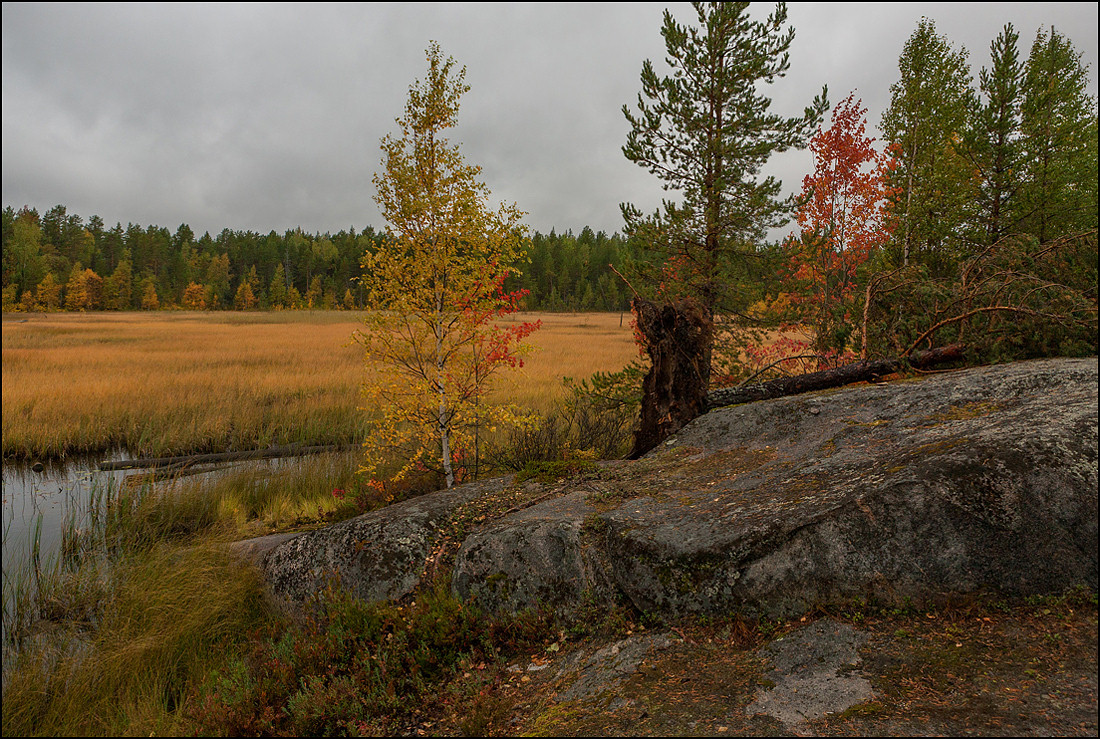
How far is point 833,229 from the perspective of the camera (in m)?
15.6

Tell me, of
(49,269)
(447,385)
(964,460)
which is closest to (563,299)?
(49,269)

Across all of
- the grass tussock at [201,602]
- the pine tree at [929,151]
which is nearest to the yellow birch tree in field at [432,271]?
the grass tussock at [201,602]

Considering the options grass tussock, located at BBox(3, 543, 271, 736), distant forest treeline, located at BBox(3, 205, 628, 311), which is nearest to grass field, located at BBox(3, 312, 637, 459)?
grass tussock, located at BBox(3, 543, 271, 736)

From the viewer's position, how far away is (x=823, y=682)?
2.46 meters

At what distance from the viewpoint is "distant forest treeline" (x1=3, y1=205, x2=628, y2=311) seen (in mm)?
69062

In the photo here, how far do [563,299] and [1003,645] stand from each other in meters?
82.3

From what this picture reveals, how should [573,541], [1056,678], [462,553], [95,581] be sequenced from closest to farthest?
[1056,678], [573,541], [462,553], [95,581]

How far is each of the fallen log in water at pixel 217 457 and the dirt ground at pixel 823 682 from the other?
980 centimetres

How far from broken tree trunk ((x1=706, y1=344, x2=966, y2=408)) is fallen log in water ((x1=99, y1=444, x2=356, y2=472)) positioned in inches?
332

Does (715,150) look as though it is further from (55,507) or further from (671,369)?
(55,507)

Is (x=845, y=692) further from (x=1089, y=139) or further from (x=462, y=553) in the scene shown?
(x=1089, y=139)

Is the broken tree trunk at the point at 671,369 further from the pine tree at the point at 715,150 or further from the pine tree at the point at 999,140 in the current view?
the pine tree at the point at 999,140

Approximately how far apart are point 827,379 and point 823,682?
14.5 feet

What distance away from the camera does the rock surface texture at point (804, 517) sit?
106 inches
